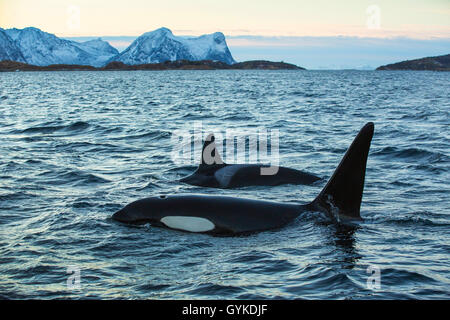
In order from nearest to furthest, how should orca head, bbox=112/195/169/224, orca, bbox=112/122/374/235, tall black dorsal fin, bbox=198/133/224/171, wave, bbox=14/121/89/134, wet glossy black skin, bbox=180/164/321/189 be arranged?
orca, bbox=112/122/374/235
orca head, bbox=112/195/169/224
wet glossy black skin, bbox=180/164/321/189
tall black dorsal fin, bbox=198/133/224/171
wave, bbox=14/121/89/134

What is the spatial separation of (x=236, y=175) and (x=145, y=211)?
4171 millimetres

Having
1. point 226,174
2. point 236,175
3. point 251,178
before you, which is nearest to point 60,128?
point 226,174

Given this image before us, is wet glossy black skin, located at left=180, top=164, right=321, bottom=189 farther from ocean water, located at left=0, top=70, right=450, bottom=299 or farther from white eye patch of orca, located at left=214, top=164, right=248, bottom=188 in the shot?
ocean water, located at left=0, top=70, right=450, bottom=299

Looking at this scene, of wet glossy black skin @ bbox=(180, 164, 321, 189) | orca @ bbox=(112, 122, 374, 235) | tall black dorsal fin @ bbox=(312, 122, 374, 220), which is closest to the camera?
tall black dorsal fin @ bbox=(312, 122, 374, 220)

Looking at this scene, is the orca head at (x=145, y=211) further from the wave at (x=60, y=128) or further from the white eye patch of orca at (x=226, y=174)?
the wave at (x=60, y=128)

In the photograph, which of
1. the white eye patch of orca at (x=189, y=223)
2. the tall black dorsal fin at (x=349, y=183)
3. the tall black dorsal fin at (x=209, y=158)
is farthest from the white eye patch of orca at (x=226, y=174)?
the tall black dorsal fin at (x=349, y=183)

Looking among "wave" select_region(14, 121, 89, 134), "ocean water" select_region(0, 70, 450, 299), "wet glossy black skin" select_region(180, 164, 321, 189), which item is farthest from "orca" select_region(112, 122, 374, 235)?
"wave" select_region(14, 121, 89, 134)

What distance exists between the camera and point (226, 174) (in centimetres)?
1281

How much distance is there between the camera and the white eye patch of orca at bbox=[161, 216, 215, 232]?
8320 mm

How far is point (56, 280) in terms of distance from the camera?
6.70 metres

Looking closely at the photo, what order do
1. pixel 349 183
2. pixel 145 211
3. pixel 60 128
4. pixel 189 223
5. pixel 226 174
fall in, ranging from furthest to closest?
pixel 60 128 → pixel 226 174 → pixel 145 211 → pixel 189 223 → pixel 349 183

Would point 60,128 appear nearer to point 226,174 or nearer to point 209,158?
point 209,158
